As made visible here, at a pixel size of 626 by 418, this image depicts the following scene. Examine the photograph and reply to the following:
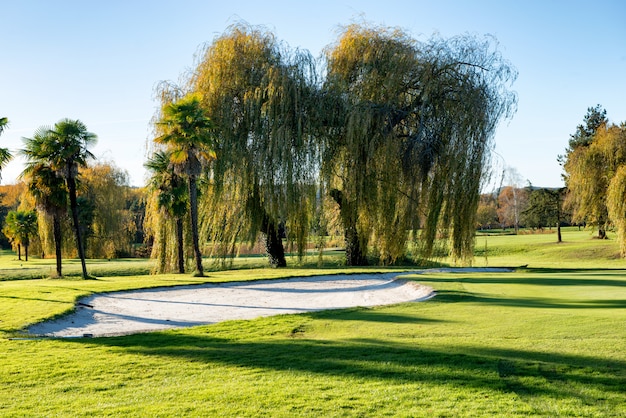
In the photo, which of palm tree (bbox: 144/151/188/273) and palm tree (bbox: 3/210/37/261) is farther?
palm tree (bbox: 3/210/37/261)

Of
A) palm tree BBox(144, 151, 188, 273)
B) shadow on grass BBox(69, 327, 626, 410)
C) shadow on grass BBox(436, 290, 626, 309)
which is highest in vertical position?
palm tree BBox(144, 151, 188, 273)

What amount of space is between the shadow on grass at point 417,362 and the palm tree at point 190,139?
12842mm

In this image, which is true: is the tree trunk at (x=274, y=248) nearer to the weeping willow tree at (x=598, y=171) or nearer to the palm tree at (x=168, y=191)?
the palm tree at (x=168, y=191)

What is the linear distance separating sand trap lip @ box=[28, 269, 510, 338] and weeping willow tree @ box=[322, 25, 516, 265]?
2.46m

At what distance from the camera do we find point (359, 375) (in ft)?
25.0

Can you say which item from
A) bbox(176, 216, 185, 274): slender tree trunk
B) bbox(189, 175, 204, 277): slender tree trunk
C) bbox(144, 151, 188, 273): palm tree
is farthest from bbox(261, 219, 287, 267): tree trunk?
bbox(189, 175, 204, 277): slender tree trunk

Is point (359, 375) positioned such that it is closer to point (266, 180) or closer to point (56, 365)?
point (56, 365)

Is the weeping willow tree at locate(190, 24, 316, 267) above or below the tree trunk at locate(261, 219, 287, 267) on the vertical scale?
above

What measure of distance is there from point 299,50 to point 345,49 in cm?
248

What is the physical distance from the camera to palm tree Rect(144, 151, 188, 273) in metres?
26.2

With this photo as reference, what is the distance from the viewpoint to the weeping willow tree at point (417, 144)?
2072 cm

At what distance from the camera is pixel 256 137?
22078mm

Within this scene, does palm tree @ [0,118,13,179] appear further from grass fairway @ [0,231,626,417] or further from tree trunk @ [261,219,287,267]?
tree trunk @ [261,219,287,267]

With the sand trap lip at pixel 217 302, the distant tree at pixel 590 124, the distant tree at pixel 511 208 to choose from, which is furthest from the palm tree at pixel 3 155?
the distant tree at pixel 511 208
